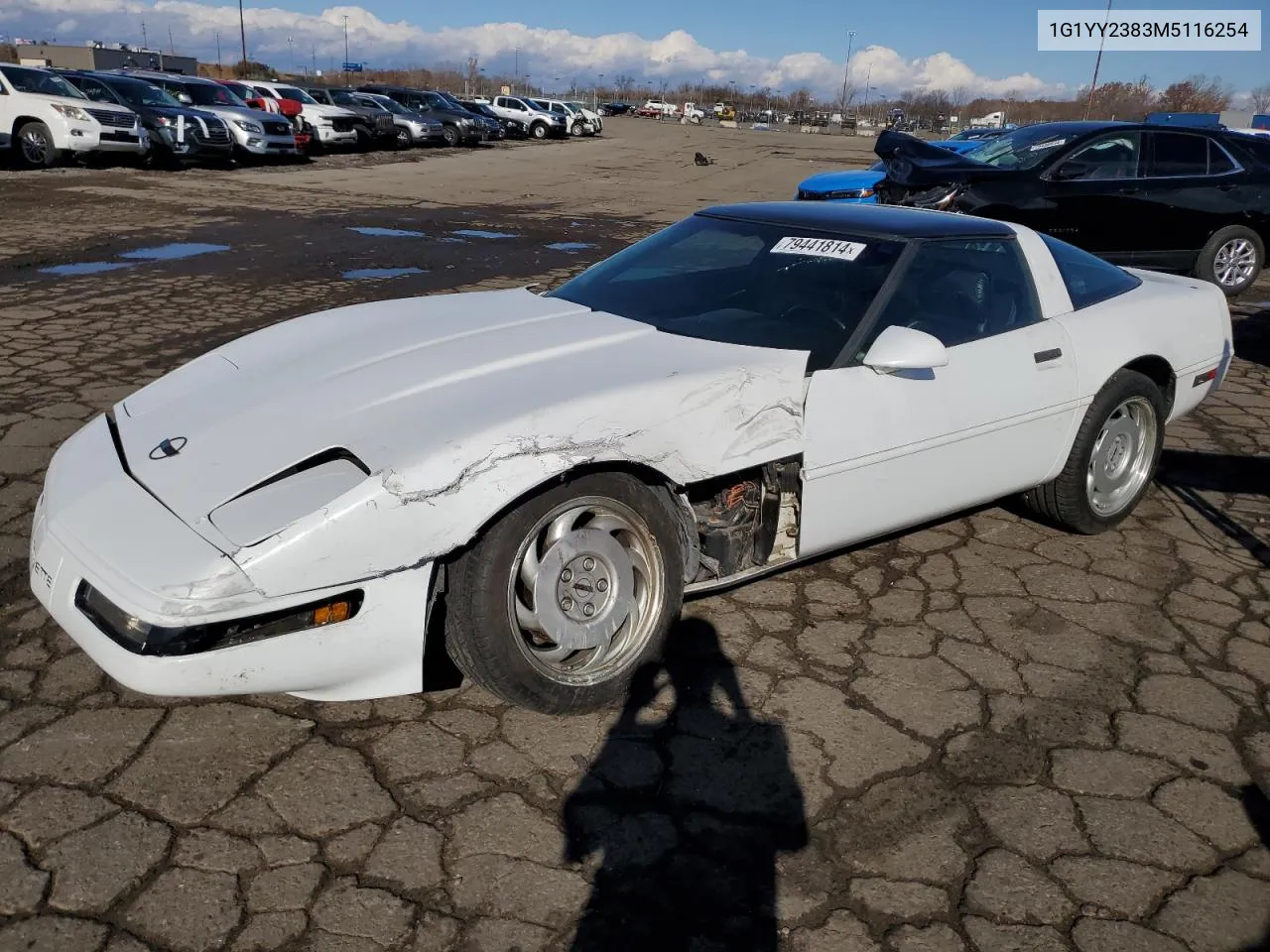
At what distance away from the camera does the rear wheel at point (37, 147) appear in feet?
53.7

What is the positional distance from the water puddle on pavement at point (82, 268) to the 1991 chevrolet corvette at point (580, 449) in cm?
613

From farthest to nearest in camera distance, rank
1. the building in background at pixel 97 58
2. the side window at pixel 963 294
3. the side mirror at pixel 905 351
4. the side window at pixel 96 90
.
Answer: the building in background at pixel 97 58 < the side window at pixel 96 90 < the side window at pixel 963 294 < the side mirror at pixel 905 351

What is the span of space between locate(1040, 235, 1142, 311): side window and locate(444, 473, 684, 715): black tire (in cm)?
211

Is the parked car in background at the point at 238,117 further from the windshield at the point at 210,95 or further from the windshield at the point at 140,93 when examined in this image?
the windshield at the point at 140,93

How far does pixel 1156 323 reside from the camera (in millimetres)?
4109

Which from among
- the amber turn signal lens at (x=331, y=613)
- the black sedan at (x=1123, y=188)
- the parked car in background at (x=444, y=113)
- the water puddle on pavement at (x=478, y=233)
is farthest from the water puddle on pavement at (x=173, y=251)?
the parked car in background at (x=444, y=113)

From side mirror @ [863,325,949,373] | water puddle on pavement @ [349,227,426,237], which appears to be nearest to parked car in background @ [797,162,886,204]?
water puddle on pavement @ [349,227,426,237]

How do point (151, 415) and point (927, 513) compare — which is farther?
point (927, 513)

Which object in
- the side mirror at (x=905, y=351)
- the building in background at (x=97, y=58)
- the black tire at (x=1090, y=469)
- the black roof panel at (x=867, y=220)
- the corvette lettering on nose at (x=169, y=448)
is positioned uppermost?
the building in background at (x=97, y=58)

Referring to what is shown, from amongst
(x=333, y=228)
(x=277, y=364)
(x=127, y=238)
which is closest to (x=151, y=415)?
(x=277, y=364)

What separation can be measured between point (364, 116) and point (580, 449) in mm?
26545

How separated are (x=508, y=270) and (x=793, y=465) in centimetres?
706

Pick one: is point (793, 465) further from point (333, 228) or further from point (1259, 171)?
point (333, 228)

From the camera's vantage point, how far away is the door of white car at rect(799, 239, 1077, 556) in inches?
121
